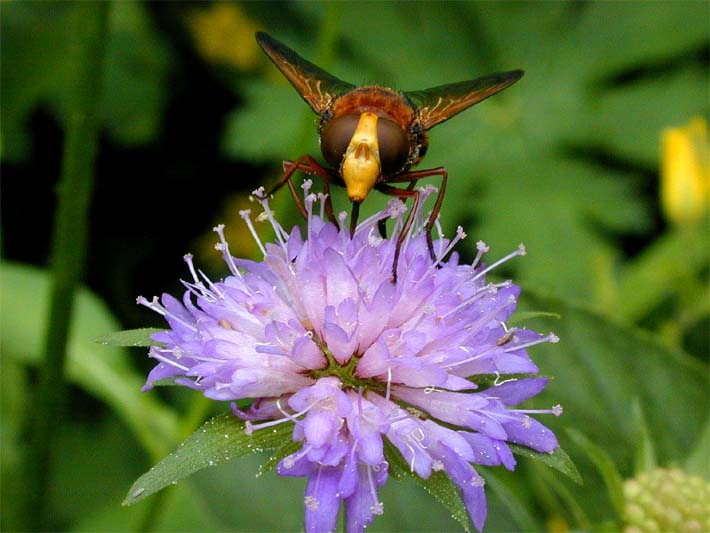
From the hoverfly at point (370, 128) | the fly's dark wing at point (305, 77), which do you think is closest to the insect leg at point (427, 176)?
the hoverfly at point (370, 128)

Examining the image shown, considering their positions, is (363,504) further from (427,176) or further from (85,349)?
(85,349)

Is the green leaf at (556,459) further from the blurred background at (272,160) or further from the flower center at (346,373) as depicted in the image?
the blurred background at (272,160)

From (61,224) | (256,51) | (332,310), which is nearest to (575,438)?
(332,310)

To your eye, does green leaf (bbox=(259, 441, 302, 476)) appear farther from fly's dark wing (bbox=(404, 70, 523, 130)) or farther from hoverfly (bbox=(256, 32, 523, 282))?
fly's dark wing (bbox=(404, 70, 523, 130))

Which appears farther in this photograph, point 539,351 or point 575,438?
point 539,351

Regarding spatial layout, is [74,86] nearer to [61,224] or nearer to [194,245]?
[61,224]

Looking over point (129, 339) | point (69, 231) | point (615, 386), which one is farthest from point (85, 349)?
point (615, 386)
